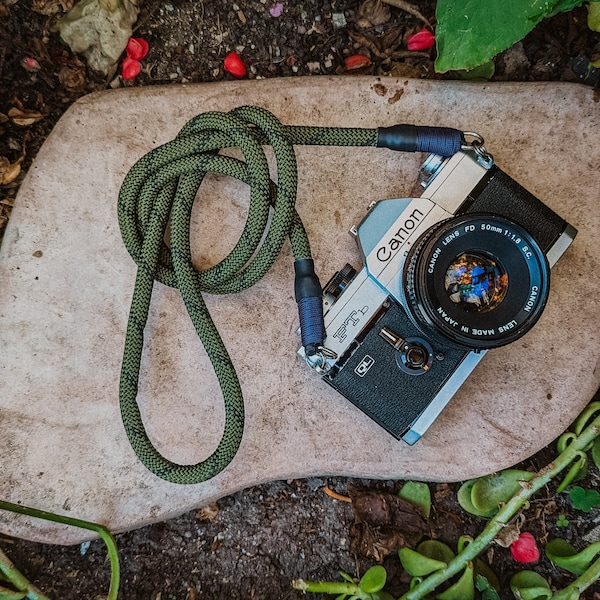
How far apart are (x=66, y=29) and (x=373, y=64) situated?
916 millimetres

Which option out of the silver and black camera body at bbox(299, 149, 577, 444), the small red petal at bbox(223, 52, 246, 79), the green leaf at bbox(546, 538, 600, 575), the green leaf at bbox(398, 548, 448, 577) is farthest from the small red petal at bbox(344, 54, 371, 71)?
the green leaf at bbox(546, 538, 600, 575)

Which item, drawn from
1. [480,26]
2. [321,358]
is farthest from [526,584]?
[480,26]

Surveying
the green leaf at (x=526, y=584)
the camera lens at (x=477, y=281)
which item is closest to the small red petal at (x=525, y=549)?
the green leaf at (x=526, y=584)

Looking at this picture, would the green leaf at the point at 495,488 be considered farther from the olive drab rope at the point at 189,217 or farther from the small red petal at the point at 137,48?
the small red petal at the point at 137,48

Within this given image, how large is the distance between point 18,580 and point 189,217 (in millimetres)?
1121

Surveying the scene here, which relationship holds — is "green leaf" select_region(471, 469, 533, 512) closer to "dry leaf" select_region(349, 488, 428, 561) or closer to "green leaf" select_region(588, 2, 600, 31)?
"dry leaf" select_region(349, 488, 428, 561)

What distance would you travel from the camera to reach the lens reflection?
1.50m

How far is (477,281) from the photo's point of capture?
1518 millimetres

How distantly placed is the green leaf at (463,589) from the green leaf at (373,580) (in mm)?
204

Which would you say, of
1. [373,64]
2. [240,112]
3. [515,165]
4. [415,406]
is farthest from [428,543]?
[373,64]

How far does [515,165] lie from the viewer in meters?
1.88

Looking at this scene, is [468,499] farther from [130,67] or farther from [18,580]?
[130,67]

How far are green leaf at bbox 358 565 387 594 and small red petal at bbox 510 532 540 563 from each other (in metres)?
0.42

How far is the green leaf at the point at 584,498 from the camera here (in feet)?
6.23
